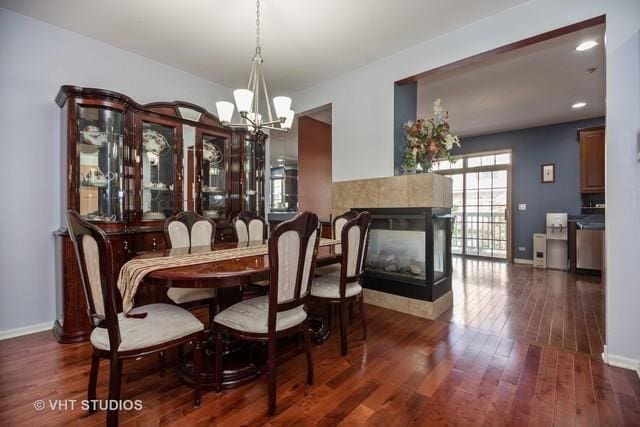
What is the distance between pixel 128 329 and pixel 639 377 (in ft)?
10.1

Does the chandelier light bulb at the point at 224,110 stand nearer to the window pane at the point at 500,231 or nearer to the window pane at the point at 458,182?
the window pane at the point at 458,182

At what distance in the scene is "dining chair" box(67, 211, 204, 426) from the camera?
1.35 metres

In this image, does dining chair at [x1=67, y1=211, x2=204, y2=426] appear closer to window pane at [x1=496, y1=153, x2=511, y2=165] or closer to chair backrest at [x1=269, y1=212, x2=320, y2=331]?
Answer: chair backrest at [x1=269, y1=212, x2=320, y2=331]

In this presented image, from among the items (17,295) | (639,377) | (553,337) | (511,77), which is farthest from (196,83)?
(639,377)

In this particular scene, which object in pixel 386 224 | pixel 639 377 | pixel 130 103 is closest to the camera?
pixel 639 377

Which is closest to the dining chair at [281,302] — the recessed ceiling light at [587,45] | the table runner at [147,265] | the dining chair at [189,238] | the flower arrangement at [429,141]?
the table runner at [147,265]

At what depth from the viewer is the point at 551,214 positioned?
5469 mm

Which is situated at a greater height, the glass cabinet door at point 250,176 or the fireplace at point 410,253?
the glass cabinet door at point 250,176

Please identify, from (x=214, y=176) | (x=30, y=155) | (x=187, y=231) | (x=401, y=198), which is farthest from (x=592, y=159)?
(x=30, y=155)

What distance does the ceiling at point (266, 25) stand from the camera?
2.50 metres

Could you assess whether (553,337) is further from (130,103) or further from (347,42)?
(130,103)

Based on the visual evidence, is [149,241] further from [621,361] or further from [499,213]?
[499,213]

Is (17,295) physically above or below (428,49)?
below

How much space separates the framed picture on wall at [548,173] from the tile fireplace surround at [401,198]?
379 centimetres
